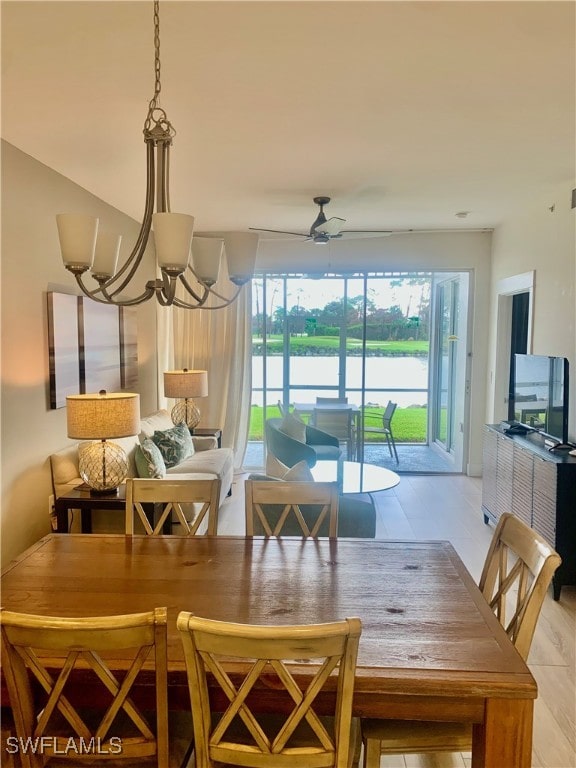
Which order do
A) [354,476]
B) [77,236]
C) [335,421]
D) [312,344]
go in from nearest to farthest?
[77,236], [354,476], [335,421], [312,344]

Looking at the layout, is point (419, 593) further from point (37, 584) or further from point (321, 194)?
point (321, 194)

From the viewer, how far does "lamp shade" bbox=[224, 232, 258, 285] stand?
7.19 ft

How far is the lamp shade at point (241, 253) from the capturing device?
219 centimetres

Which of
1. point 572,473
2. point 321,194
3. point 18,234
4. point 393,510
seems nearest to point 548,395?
point 572,473

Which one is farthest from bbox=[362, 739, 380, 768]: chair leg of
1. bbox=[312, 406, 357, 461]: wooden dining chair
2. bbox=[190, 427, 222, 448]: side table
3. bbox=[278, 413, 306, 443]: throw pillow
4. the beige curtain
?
the beige curtain

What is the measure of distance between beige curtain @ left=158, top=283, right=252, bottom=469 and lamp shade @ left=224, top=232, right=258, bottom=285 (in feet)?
12.2

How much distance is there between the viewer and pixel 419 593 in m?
1.66

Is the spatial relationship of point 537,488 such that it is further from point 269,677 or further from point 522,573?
→ point 269,677

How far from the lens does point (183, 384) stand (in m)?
4.93

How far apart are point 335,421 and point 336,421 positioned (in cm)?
1

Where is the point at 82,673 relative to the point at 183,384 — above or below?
below

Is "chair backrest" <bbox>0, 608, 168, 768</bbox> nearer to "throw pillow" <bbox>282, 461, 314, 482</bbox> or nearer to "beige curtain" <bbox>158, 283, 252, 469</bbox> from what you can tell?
"throw pillow" <bbox>282, 461, 314, 482</bbox>

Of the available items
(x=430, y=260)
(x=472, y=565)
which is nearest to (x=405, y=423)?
(x=430, y=260)

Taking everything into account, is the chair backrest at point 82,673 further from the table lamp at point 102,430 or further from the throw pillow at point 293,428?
the throw pillow at point 293,428
